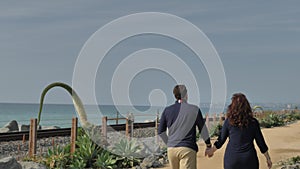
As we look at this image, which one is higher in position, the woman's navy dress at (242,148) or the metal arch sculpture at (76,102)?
the metal arch sculpture at (76,102)

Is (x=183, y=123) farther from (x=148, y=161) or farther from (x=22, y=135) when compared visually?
(x=22, y=135)

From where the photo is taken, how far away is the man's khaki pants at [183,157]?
682 cm

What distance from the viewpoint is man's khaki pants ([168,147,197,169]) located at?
6.82 metres

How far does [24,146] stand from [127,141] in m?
7.14

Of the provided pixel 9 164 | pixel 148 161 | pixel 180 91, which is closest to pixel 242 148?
pixel 180 91

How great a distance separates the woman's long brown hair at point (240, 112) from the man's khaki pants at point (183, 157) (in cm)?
82

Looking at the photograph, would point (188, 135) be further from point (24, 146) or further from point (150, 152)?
point (24, 146)

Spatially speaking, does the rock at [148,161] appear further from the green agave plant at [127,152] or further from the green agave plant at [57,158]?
the green agave plant at [57,158]

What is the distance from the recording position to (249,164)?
6332 mm

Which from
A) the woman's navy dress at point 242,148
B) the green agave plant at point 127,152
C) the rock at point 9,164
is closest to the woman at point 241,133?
the woman's navy dress at point 242,148

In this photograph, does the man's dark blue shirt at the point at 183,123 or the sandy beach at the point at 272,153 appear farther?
the sandy beach at the point at 272,153

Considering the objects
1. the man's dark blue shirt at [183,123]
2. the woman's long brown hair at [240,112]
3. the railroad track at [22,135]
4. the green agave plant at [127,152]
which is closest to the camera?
the woman's long brown hair at [240,112]

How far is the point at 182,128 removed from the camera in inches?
267

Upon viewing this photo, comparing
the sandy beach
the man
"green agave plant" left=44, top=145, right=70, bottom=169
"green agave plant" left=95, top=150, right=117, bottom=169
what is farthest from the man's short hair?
"green agave plant" left=44, top=145, right=70, bottom=169
